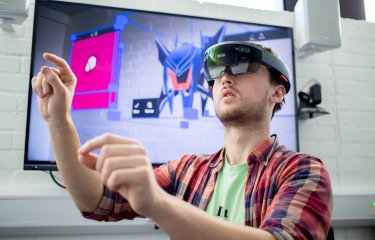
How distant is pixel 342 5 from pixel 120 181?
9.08 ft

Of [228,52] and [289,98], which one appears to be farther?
[289,98]

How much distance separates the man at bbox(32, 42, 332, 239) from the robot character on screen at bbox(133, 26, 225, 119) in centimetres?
61

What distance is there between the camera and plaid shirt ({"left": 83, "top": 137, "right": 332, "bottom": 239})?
2.75ft

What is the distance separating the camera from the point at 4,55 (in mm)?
1857

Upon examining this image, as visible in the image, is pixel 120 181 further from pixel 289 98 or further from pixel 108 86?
pixel 289 98

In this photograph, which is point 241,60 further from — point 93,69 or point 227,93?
point 93,69

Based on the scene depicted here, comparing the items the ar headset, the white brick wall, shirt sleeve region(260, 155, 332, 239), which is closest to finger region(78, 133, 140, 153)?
shirt sleeve region(260, 155, 332, 239)

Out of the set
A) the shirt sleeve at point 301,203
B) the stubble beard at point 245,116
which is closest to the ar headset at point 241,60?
the stubble beard at point 245,116

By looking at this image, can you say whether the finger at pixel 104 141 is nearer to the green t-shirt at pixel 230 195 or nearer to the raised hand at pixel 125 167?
the raised hand at pixel 125 167

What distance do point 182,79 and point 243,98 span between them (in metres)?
0.83

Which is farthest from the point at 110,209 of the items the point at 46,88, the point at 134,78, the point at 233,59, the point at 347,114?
the point at 347,114

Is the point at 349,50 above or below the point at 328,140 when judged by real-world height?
above

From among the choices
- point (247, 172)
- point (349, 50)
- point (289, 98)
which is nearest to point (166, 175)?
point (247, 172)

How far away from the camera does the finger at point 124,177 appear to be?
0.53 meters
